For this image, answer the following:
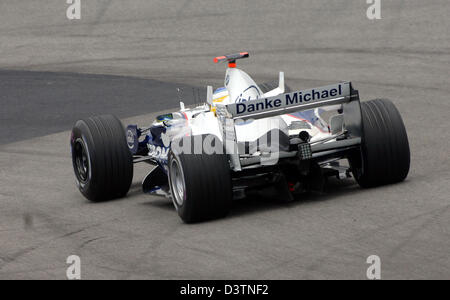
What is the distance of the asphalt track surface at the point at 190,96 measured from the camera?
7.42 meters

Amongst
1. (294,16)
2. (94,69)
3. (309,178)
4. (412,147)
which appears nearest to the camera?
(309,178)

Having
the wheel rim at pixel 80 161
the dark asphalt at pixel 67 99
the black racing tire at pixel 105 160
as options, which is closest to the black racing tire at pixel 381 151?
the black racing tire at pixel 105 160

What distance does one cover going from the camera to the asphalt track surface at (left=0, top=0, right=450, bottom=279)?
24.3ft

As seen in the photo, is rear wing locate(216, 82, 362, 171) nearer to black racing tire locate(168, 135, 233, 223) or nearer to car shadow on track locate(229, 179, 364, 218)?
black racing tire locate(168, 135, 233, 223)

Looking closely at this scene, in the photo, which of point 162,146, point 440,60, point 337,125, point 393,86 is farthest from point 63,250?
point 440,60

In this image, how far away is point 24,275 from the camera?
7359 mm

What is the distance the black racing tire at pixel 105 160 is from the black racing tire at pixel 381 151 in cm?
256

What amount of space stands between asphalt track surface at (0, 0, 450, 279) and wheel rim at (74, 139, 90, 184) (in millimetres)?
314

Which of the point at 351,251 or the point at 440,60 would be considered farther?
the point at 440,60

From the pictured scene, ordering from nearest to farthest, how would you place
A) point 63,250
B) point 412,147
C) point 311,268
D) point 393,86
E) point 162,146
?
point 311,268 → point 63,250 → point 162,146 → point 412,147 → point 393,86

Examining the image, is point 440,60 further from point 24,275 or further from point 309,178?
point 24,275

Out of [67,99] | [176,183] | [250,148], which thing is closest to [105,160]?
[176,183]

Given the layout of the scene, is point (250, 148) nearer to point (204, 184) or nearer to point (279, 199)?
point (279, 199)

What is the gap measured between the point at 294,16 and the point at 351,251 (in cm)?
1673
